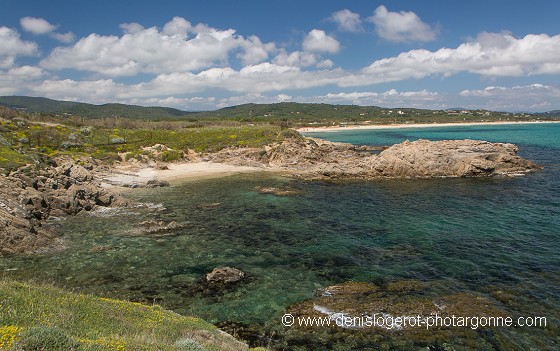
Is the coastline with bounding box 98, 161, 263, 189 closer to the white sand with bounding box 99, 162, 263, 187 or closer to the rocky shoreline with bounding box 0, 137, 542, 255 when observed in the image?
the white sand with bounding box 99, 162, 263, 187

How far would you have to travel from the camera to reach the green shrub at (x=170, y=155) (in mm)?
72312

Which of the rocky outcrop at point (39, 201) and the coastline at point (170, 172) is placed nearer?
the rocky outcrop at point (39, 201)

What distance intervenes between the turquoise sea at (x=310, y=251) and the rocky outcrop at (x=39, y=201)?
192 centimetres

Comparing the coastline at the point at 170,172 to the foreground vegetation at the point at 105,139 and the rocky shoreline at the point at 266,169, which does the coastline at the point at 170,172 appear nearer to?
the rocky shoreline at the point at 266,169

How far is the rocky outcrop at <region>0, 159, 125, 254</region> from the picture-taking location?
1052 inches

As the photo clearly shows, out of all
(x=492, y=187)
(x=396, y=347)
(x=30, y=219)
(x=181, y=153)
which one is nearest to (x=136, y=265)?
(x=30, y=219)

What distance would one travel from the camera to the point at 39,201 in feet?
113

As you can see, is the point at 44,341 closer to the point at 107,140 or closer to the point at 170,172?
the point at 170,172

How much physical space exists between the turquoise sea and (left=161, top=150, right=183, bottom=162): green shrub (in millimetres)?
27358

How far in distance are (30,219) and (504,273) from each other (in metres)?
37.5

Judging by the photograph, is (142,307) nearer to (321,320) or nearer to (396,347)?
(321,320)

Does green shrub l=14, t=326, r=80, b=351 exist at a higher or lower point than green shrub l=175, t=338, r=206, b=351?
higher

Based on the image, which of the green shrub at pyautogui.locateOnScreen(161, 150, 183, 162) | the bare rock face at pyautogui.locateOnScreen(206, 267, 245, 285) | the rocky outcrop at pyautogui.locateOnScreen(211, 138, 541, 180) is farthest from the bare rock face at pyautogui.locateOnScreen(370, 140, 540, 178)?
the bare rock face at pyautogui.locateOnScreen(206, 267, 245, 285)

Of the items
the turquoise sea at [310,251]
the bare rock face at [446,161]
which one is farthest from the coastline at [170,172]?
the bare rock face at [446,161]
